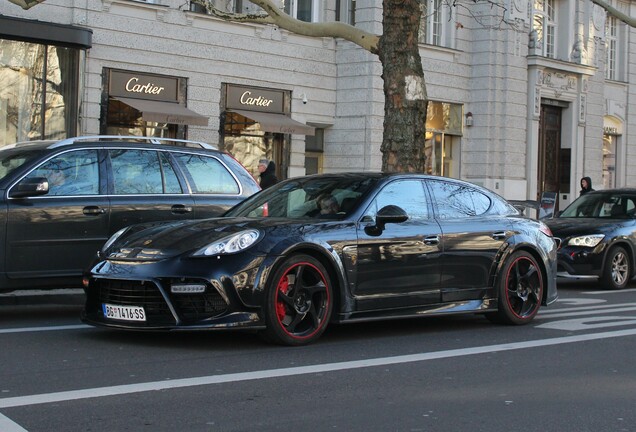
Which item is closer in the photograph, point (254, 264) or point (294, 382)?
point (294, 382)

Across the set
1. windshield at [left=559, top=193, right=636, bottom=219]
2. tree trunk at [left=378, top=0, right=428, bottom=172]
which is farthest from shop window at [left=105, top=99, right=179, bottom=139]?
windshield at [left=559, top=193, right=636, bottom=219]

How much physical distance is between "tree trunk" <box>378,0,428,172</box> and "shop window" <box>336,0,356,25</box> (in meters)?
11.7

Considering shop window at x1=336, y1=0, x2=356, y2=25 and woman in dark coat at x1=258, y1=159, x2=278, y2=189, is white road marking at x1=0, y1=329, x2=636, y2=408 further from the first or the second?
shop window at x1=336, y1=0, x2=356, y2=25

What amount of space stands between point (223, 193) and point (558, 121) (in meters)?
24.8

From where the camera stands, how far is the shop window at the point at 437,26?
98.2 ft

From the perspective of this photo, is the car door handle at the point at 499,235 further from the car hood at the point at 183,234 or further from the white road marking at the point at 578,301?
the white road marking at the point at 578,301

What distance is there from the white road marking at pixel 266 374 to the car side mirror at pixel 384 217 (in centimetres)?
122

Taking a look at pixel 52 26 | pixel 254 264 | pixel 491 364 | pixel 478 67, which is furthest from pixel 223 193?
pixel 478 67

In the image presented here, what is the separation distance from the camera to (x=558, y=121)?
34531mm

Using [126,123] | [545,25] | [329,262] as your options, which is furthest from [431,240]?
[545,25]

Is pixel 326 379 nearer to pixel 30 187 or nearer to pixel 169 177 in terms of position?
pixel 30 187

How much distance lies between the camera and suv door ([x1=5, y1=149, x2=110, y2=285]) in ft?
32.2

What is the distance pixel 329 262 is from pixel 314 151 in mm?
20017

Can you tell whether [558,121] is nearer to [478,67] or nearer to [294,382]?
[478,67]
